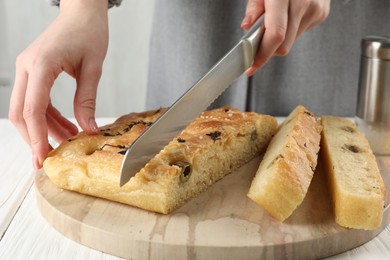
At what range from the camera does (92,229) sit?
1.42m

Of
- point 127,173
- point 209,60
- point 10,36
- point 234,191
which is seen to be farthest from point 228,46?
point 10,36

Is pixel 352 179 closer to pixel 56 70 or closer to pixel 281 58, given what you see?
pixel 56 70

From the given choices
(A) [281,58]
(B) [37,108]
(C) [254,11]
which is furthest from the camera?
(A) [281,58]

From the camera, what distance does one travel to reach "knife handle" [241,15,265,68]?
5.55ft

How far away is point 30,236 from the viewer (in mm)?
1488

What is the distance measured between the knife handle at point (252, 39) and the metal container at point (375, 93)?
1.39ft

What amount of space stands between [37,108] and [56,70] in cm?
13

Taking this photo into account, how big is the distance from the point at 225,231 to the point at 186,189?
0.66ft

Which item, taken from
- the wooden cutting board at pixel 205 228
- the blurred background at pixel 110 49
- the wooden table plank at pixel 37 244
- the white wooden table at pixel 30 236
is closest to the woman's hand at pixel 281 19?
the wooden cutting board at pixel 205 228

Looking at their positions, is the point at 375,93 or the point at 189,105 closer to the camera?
the point at 189,105

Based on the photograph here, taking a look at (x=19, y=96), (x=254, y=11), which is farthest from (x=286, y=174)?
(x=19, y=96)

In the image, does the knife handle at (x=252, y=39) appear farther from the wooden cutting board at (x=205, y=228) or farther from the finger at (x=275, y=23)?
the wooden cutting board at (x=205, y=228)

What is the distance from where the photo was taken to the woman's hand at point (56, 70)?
1.70m

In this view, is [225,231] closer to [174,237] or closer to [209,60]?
[174,237]
